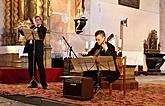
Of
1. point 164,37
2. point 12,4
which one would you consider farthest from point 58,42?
point 164,37

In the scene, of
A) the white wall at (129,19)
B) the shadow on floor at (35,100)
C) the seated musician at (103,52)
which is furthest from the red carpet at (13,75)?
the white wall at (129,19)

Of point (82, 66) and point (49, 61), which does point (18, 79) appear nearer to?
point (49, 61)

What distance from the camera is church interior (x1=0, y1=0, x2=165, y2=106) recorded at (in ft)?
18.8

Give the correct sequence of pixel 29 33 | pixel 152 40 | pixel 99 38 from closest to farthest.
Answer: pixel 99 38 < pixel 29 33 < pixel 152 40

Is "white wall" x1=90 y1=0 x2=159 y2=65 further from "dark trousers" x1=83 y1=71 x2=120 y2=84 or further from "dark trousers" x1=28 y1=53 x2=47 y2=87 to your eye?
"dark trousers" x1=83 y1=71 x2=120 y2=84

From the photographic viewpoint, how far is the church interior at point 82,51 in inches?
225

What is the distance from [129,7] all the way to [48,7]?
564cm

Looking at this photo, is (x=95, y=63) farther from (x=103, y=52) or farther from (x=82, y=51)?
(x=82, y=51)

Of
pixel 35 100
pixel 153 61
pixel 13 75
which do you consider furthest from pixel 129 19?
pixel 35 100

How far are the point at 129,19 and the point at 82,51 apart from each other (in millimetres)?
3653

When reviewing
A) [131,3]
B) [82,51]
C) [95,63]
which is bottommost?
[95,63]

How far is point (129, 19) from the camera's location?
1518 centimetres

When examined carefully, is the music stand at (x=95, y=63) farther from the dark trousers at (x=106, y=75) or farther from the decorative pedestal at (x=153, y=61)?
the decorative pedestal at (x=153, y=61)

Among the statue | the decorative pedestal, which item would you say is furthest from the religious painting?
the decorative pedestal
